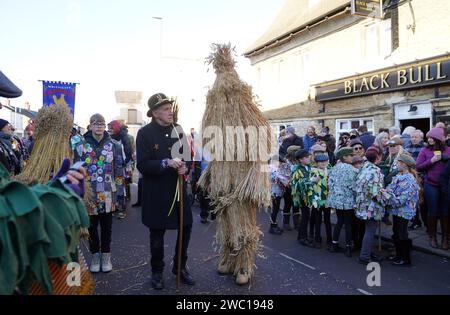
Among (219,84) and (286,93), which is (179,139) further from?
(286,93)

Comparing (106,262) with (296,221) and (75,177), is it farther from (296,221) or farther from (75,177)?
(296,221)

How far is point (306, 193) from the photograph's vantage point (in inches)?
236

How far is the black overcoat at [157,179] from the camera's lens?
149 inches

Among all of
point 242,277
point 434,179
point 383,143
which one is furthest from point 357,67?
point 242,277

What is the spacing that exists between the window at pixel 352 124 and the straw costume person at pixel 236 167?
10067mm

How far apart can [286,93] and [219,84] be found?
46.6 feet

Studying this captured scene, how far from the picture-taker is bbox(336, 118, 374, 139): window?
13.0 m

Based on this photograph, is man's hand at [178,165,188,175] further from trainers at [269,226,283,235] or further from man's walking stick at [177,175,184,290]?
trainers at [269,226,283,235]

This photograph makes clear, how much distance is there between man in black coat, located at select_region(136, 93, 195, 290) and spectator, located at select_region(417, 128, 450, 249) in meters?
4.01

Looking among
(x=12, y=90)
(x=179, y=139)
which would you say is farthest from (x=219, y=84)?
(x=12, y=90)

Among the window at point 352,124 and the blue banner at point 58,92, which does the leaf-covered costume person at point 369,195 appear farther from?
the window at point 352,124

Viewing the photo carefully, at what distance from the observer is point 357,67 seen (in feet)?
43.7

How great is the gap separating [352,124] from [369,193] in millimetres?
9252

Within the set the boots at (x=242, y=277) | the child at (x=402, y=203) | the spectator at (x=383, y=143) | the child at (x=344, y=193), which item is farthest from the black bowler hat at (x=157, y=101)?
the spectator at (x=383, y=143)
